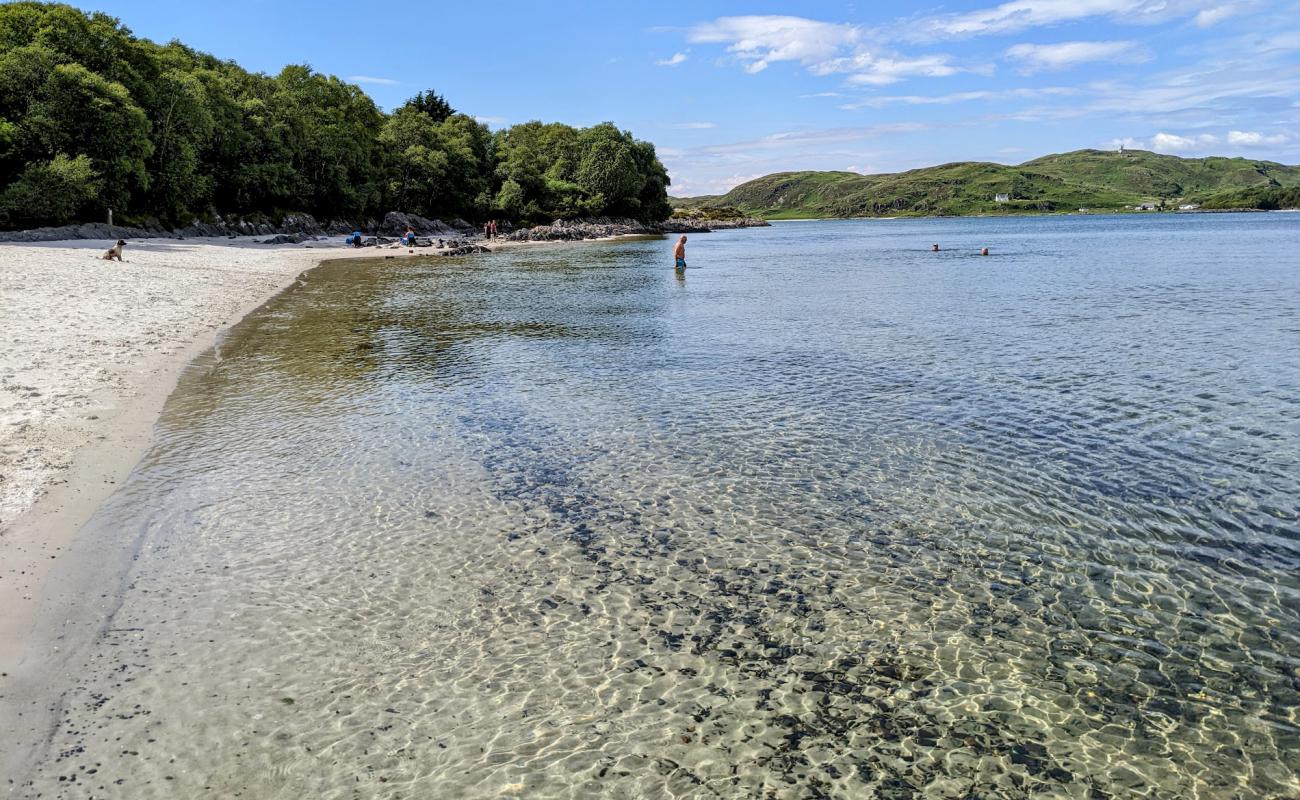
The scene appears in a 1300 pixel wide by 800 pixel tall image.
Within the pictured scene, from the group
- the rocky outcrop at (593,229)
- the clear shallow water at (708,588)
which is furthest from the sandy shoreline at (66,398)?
the rocky outcrop at (593,229)

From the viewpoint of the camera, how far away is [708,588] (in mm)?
8734

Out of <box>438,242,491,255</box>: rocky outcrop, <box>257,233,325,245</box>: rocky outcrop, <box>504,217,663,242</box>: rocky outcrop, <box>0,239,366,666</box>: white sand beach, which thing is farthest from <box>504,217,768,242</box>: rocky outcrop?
<box>0,239,366,666</box>: white sand beach

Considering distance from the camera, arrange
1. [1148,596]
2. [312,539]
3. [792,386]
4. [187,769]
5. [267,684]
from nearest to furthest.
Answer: [187,769] → [267,684] → [1148,596] → [312,539] → [792,386]

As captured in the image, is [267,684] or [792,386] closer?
[267,684]

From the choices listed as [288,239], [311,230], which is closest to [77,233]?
[288,239]

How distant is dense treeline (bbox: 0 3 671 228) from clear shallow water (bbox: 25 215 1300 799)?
2310 inches

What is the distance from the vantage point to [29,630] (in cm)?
741

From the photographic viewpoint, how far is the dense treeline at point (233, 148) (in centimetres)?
5866

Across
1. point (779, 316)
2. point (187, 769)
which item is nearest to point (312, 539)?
point (187, 769)

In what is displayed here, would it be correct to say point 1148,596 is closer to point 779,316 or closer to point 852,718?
point 852,718

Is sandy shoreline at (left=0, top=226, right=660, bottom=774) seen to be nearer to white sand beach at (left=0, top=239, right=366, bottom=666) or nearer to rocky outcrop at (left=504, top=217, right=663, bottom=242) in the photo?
white sand beach at (left=0, top=239, right=366, bottom=666)

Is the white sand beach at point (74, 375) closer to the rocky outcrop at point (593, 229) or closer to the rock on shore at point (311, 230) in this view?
the rock on shore at point (311, 230)

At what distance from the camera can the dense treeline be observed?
2309 inches

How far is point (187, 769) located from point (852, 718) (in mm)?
5537
